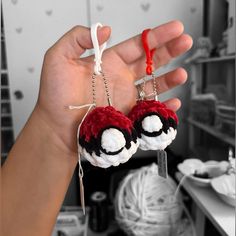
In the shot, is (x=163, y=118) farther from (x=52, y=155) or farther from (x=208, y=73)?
(x=208, y=73)

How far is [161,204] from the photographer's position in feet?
2.24

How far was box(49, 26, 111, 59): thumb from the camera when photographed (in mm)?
269

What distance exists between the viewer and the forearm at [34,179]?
344 mm

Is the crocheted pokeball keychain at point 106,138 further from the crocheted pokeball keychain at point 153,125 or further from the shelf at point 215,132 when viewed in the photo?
the shelf at point 215,132

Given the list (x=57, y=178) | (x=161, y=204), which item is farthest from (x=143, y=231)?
(x=57, y=178)

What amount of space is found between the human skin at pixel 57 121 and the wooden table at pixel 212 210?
30 centimetres

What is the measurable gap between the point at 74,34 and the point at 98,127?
11 centimetres

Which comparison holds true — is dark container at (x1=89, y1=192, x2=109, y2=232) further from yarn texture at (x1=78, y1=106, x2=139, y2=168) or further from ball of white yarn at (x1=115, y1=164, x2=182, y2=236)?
yarn texture at (x1=78, y1=106, x2=139, y2=168)

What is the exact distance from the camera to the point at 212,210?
0.57 meters

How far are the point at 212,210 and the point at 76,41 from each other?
48 cm

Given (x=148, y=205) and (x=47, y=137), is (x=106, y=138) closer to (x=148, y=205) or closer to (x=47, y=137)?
(x=47, y=137)

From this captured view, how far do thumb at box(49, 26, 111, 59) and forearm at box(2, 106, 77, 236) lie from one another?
0.10m

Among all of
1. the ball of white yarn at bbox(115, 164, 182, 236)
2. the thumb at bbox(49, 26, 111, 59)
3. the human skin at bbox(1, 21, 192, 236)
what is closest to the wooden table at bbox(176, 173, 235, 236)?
the ball of white yarn at bbox(115, 164, 182, 236)

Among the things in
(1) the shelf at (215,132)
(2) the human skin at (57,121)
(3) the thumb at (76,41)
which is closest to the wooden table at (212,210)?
(1) the shelf at (215,132)
